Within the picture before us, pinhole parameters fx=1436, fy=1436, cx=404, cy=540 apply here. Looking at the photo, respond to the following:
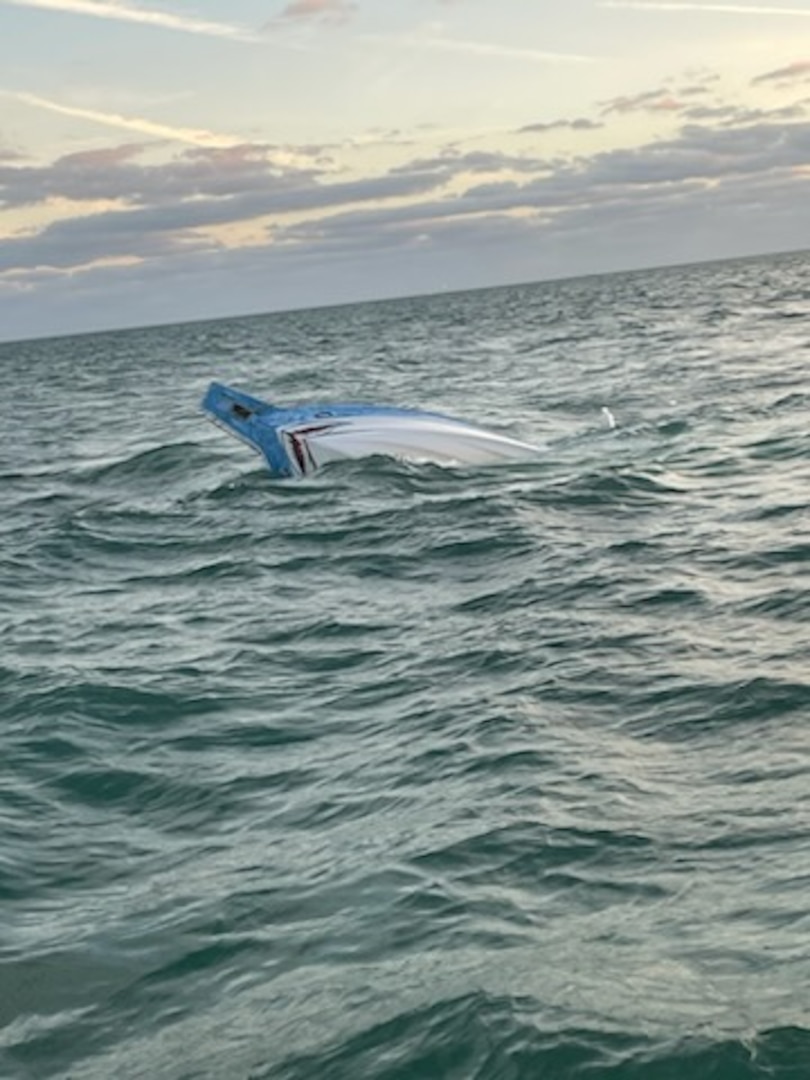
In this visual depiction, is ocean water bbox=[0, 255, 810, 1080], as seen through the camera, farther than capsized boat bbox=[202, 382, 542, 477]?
No

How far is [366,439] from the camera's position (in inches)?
933

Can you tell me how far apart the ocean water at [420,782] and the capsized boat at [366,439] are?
208 cm

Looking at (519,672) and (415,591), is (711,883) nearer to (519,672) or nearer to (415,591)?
(519,672)

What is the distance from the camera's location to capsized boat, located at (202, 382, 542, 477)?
23.0 meters

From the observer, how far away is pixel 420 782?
8.65 metres

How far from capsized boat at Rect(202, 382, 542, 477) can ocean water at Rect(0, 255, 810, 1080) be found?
208 cm

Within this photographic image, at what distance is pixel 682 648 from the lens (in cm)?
1098

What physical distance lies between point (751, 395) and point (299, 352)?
1957 inches

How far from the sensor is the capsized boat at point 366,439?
2297 centimetres

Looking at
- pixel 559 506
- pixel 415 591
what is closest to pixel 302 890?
pixel 415 591

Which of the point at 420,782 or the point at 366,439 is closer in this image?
the point at 420,782

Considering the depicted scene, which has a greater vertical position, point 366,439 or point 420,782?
point 366,439

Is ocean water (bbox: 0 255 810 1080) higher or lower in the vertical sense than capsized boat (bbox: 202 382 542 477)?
lower

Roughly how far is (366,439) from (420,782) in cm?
1538
